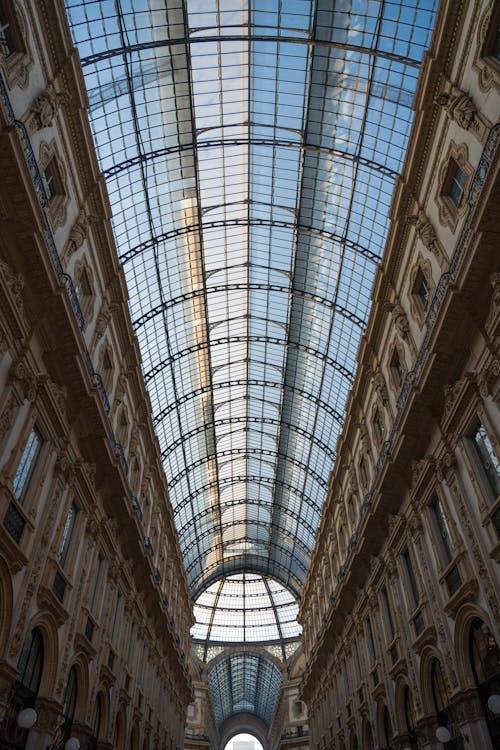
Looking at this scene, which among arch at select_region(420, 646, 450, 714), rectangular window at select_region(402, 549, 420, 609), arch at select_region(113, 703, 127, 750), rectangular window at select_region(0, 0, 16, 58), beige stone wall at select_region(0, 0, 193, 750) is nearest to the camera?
beige stone wall at select_region(0, 0, 193, 750)

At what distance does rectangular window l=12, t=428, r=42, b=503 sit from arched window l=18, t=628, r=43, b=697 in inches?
168

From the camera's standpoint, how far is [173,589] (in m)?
45.3

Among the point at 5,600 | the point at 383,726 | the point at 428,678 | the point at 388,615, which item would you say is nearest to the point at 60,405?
the point at 5,600

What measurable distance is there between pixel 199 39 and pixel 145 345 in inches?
696

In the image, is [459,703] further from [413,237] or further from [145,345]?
[145,345]

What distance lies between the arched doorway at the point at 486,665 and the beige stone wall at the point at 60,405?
40.5ft

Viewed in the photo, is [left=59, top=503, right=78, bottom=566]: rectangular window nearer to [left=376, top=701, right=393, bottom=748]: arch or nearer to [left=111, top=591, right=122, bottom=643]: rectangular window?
[left=111, top=591, right=122, bottom=643]: rectangular window

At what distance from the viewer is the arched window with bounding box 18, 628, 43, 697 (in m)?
15.4

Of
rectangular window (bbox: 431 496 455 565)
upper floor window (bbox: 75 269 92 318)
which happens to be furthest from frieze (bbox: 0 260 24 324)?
rectangular window (bbox: 431 496 455 565)

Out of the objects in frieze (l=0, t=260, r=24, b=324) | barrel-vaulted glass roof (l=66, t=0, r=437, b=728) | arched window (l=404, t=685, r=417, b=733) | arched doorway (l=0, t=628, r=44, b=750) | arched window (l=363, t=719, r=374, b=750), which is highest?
barrel-vaulted glass roof (l=66, t=0, r=437, b=728)

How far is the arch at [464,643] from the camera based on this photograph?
1644 centimetres

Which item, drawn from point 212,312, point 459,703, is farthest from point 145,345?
point 459,703

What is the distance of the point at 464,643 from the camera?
16.9 m

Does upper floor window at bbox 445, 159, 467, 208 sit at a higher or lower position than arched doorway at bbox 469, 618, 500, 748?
higher
